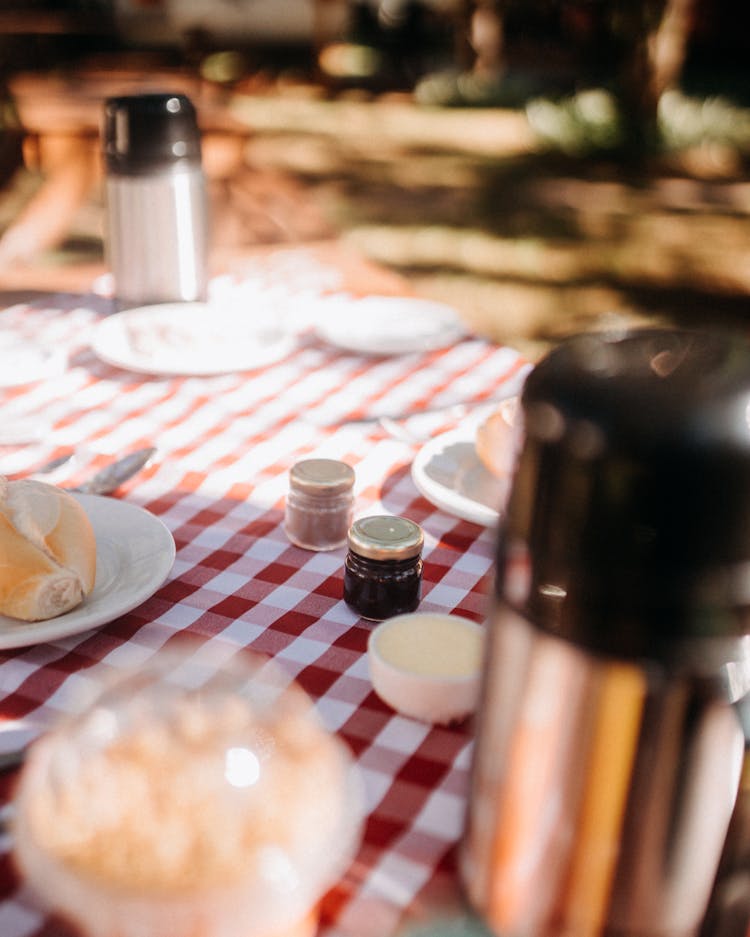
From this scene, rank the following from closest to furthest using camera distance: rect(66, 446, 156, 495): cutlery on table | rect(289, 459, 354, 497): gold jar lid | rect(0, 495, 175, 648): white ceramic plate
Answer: rect(0, 495, 175, 648): white ceramic plate → rect(289, 459, 354, 497): gold jar lid → rect(66, 446, 156, 495): cutlery on table

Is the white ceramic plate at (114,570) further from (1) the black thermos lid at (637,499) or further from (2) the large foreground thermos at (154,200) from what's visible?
(2) the large foreground thermos at (154,200)

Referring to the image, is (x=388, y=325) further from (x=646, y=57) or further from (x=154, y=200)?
(x=646, y=57)

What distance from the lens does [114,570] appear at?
77 centimetres

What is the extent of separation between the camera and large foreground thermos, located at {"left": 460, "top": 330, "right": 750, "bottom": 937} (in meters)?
0.38

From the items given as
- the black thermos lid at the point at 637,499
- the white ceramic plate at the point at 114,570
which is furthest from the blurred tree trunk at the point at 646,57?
the black thermos lid at the point at 637,499

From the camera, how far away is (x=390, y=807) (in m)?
0.56

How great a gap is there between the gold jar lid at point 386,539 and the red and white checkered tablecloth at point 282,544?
6 cm

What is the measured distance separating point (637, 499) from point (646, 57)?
6.63 metres

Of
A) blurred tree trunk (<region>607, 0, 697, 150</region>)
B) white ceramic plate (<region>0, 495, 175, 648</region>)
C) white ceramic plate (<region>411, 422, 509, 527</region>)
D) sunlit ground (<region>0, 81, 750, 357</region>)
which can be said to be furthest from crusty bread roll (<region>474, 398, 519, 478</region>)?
blurred tree trunk (<region>607, 0, 697, 150</region>)

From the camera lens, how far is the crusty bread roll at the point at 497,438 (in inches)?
35.2

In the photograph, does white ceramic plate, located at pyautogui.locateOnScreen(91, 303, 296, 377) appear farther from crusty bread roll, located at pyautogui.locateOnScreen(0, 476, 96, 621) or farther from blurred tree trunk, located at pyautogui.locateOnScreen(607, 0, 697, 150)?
blurred tree trunk, located at pyautogui.locateOnScreen(607, 0, 697, 150)

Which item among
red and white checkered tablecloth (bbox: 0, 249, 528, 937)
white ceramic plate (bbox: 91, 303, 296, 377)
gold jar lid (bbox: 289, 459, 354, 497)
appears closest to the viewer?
red and white checkered tablecloth (bbox: 0, 249, 528, 937)

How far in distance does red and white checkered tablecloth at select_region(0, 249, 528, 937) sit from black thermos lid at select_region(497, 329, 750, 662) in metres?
0.18

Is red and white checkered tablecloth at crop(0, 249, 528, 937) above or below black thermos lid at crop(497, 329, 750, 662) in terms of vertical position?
below
